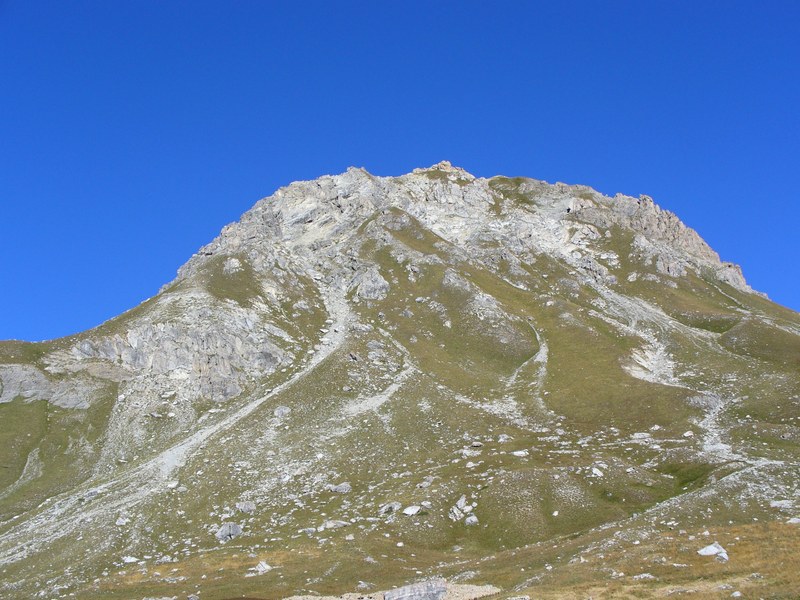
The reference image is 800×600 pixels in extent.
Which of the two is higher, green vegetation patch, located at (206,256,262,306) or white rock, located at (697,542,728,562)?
green vegetation patch, located at (206,256,262,306)

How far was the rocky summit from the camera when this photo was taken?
2175 inches

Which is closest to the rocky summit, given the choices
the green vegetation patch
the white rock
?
the white rock

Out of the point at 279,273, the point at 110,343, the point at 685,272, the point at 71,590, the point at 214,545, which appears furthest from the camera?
the point at 685,272

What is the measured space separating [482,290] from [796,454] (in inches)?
3522

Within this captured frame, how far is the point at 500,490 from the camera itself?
73750 millimetres

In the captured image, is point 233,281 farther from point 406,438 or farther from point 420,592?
point 420,592

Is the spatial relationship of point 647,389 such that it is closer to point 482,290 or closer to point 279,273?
point 482,290

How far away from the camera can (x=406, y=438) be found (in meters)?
97.9

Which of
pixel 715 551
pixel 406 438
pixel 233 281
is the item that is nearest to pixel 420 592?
pixel 715 551

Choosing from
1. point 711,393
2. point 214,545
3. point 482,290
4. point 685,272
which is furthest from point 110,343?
point 685,272

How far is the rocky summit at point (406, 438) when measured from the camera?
5525 centimetres

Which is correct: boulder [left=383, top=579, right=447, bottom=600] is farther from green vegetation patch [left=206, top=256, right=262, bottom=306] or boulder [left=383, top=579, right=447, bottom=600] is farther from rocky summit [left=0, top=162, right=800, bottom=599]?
green vegetation patch [left=206, top=256, right=262, bottom=306]

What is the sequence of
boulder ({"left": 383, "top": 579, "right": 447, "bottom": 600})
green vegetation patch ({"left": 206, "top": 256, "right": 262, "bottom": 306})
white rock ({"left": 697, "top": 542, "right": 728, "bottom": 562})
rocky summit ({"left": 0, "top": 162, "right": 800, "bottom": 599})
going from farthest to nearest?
1. green vegetation patch ({"left": 206, "top": 256, "right": 262, "bottom": 306})
2. rocky summit ({"left": 0, "top": 162, "right": 800, "bottom": 599})
3. boulder ({"left": 383, "top": 579, "right": 447, "bottom": 600})
4. white rock ({"left": 697, "top": 542, "right": 728, "bottom": 562})

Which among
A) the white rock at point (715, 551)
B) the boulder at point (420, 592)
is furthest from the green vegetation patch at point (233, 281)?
the white rock at point (715, 551)
